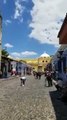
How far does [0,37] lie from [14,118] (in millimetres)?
61515

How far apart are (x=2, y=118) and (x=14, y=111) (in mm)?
2283

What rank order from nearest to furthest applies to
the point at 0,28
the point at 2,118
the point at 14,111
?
the point at 2,118, the point at 14,111, the point at 0,28

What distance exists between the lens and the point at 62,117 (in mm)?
14180

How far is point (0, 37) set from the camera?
7456 cm

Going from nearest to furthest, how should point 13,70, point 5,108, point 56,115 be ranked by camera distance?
point 56,115
point 5,108
point 13,70

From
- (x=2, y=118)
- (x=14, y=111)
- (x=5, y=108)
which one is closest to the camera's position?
(x=2, y=118)

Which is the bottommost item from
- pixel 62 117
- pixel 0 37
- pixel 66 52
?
pixel 62 117

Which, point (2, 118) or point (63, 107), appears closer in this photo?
point (2, 118)

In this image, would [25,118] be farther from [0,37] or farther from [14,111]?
[0,37]

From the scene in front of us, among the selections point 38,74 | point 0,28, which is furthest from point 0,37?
point 38,74

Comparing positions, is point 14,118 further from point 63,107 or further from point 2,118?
point 63,107

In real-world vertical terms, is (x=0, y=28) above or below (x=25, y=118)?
above

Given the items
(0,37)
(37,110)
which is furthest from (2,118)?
(0,37)

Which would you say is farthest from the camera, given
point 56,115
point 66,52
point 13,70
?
point 13,70
